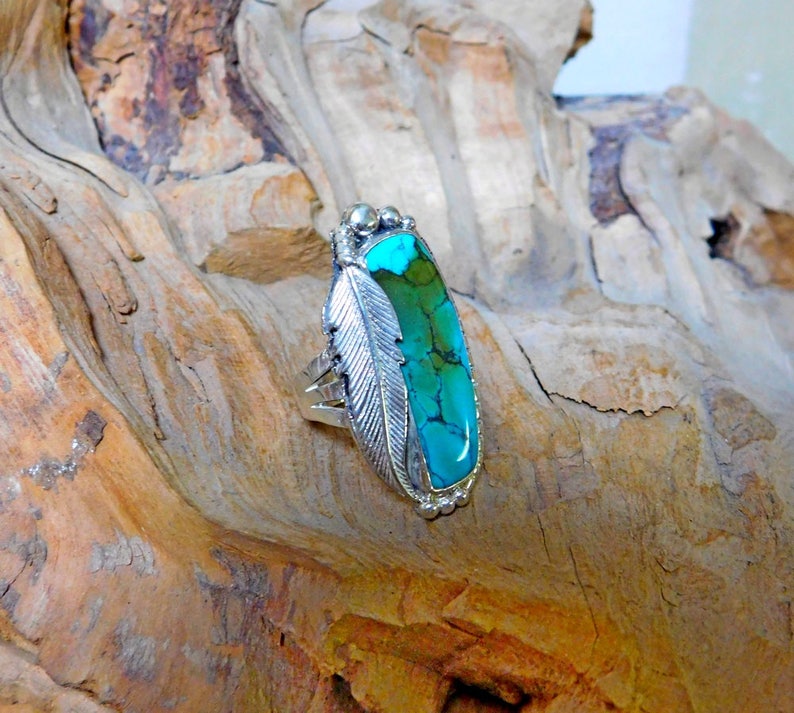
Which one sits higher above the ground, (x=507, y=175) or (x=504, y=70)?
(x=504, y=70)

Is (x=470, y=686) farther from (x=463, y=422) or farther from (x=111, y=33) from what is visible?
(x=111, y=33)

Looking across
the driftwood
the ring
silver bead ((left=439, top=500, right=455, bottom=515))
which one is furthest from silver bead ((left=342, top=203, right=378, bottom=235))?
silver bead ((left=439, top=500, right=455, bottom=515))

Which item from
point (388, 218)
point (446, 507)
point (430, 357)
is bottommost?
point (446, 507)

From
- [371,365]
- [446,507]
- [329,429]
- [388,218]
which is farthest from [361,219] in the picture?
[446,507]

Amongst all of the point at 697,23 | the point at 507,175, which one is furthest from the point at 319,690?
the point at 697,23

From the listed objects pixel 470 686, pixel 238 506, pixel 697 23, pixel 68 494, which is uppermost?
pixel 68 494

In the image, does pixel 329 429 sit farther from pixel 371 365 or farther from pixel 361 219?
pixel 361 219

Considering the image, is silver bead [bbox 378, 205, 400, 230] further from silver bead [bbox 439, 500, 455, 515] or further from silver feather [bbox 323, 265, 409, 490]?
silver bead [bbox 439, 500, 455, 515]
